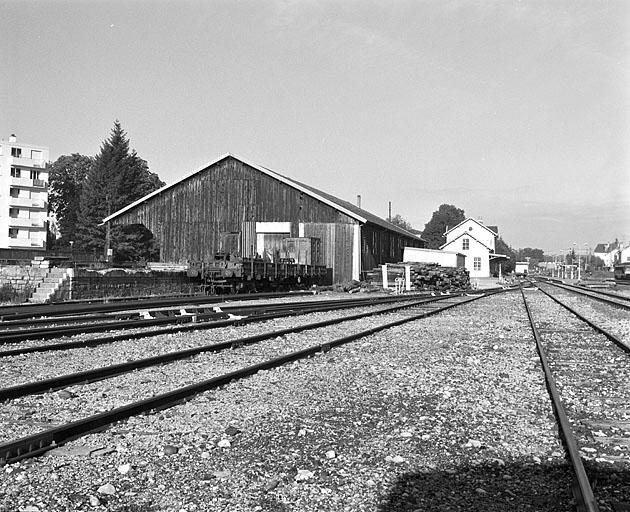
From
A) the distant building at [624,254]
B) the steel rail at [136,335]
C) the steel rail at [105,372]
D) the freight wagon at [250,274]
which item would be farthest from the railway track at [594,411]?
the distant building at [624,254]

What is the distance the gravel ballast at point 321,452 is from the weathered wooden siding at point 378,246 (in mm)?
28812

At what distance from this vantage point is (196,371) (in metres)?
7.51

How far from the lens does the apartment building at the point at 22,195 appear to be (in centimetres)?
6712

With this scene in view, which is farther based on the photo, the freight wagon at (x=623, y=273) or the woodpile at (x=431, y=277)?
the freight wagon at (x=623, y=273)

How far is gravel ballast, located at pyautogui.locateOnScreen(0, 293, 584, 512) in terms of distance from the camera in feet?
11.7

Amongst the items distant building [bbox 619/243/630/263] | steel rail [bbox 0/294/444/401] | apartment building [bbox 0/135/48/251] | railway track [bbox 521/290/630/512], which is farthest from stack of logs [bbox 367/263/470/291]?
distant building [bbox 619/243/630/263]

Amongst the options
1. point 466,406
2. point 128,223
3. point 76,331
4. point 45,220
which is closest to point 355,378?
point 466,406

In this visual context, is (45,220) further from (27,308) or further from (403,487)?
(403,487)

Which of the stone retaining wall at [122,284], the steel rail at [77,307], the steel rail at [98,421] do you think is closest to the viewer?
the steel rail at [98,421]

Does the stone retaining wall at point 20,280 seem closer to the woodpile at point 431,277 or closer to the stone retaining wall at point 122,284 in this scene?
the stone retaining wall at point 122,284

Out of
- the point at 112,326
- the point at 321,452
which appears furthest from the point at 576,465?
the point at 112,326

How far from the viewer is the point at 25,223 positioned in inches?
2699

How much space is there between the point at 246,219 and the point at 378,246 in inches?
361

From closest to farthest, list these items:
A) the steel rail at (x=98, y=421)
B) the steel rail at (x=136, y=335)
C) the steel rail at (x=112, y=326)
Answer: the steel rail at (x=98, y=421)
the steel rail at (x=136, y=335)
the steel rail at (x=112, y=326)
